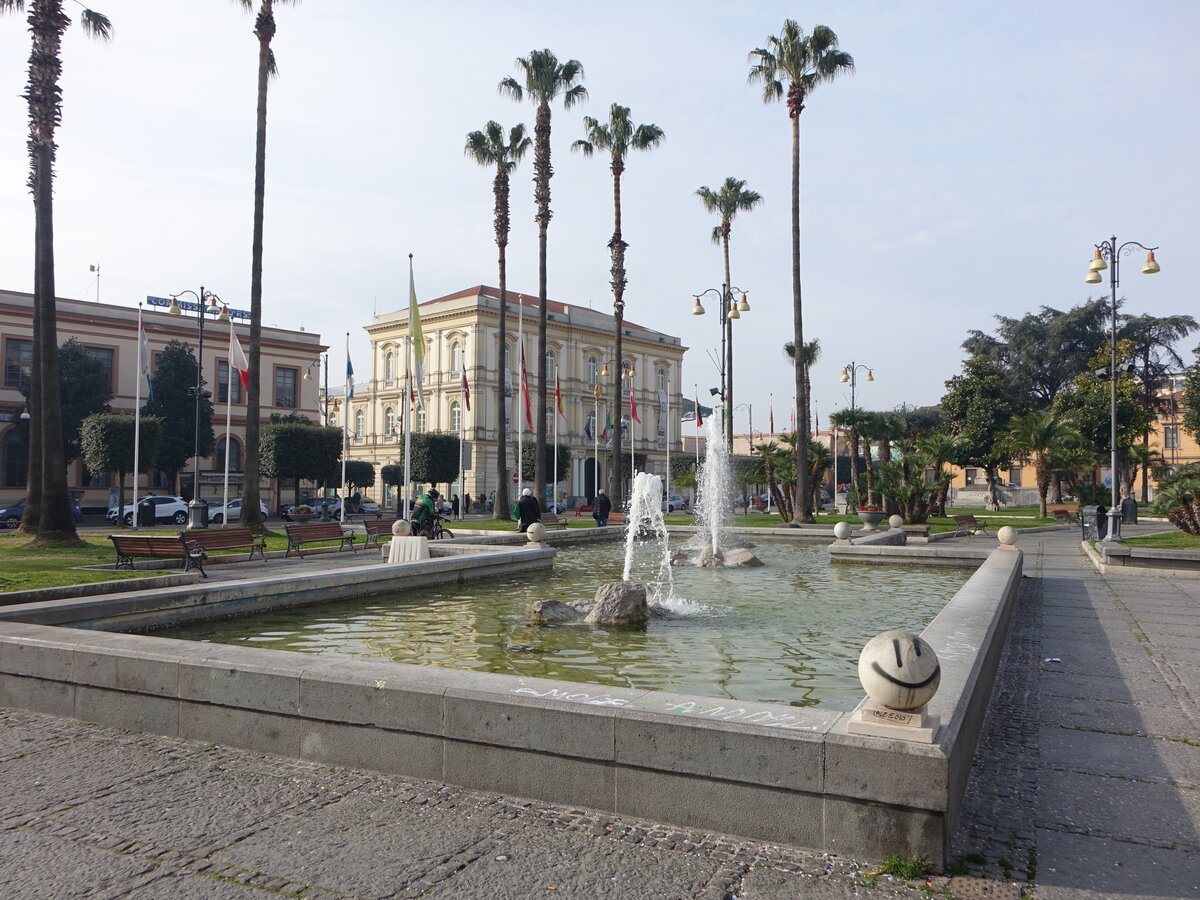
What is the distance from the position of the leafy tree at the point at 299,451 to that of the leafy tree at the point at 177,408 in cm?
408

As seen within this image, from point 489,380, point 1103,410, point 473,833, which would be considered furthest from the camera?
point 489,380

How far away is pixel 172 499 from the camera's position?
39.1 metres

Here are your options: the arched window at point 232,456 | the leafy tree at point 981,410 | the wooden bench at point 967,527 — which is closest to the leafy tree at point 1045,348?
the leafy tree at point 981,410

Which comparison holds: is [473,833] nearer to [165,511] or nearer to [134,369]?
[165,511]

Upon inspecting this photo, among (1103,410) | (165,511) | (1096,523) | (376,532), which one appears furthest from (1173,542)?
(165,511)

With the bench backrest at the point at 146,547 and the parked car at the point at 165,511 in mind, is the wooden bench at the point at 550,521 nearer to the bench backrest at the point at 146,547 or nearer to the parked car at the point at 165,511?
the bench backrest at the point at 146,547

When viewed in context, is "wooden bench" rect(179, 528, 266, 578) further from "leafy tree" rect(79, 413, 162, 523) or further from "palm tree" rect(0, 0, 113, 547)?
"leafy tree" rect(79, 413, 162, 523)

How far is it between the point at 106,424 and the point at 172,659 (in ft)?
124

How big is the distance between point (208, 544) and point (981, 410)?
2016 inches

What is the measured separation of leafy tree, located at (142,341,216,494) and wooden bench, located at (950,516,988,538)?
35246 millimetres

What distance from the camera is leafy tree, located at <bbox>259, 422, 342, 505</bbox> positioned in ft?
140

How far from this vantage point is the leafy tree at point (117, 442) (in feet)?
124

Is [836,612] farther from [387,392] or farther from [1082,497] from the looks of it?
[387,392]

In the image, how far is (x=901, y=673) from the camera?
3.77 m
